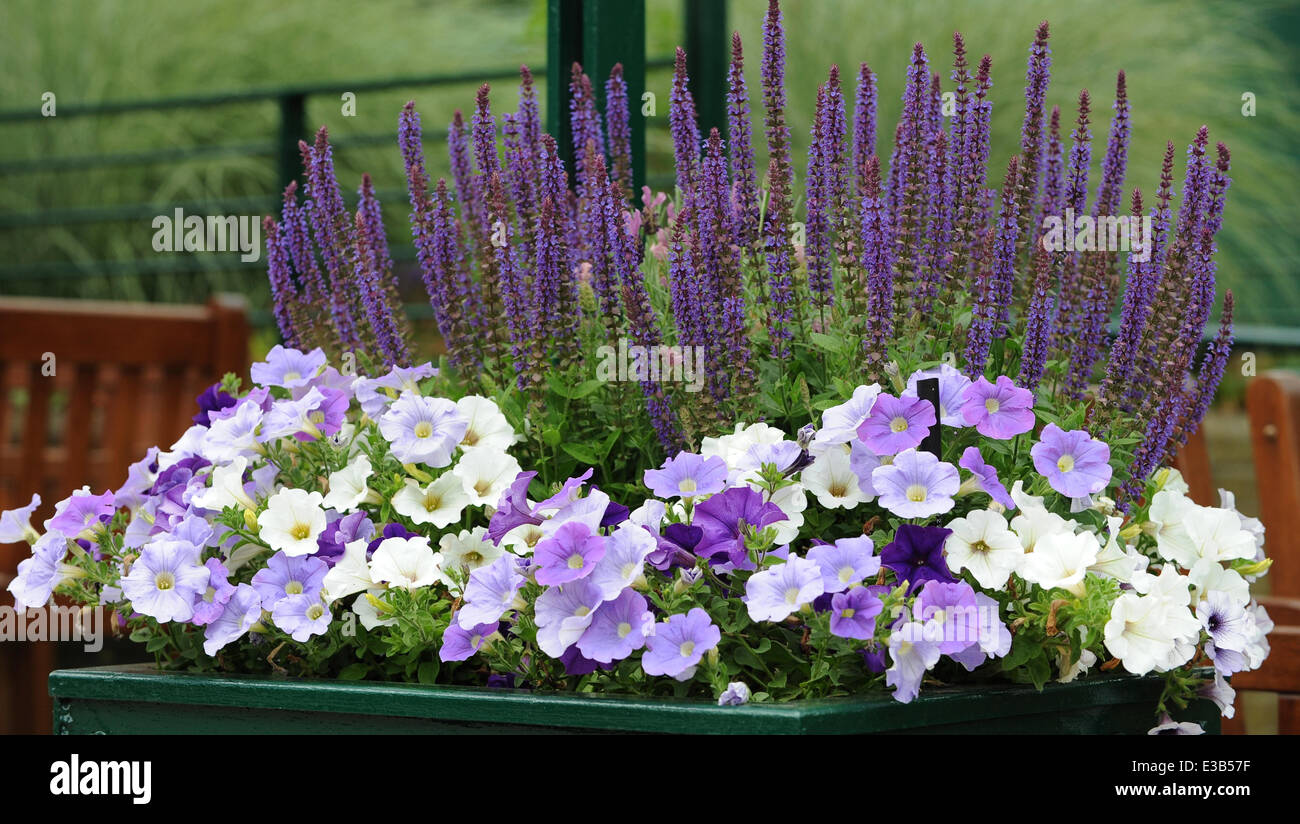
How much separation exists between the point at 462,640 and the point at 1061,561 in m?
0.59

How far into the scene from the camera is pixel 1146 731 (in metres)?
1.50

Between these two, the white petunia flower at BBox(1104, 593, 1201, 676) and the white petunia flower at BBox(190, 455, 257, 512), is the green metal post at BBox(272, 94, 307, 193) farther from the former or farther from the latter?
the white petunia flower at BBox(1104, 593, 1201, 676)

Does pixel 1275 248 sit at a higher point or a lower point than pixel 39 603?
higher

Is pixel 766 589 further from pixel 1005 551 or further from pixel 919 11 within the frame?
pixel 919 11

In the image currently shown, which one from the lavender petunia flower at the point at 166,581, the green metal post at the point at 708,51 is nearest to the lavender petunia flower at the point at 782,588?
the lavender petunia flower at the point at 166,581

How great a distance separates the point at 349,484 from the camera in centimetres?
156

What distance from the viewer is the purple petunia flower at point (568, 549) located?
1309 millimetres

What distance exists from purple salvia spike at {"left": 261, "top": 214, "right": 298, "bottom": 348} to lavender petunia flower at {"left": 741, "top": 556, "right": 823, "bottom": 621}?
33.9 inches

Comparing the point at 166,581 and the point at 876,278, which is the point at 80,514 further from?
the point at 876,278

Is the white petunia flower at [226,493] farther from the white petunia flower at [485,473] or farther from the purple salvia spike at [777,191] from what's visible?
the purple salvia spike at [777,191]

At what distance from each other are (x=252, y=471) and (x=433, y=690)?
52 centimetres

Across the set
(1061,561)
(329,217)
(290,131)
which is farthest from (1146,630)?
(290,131)

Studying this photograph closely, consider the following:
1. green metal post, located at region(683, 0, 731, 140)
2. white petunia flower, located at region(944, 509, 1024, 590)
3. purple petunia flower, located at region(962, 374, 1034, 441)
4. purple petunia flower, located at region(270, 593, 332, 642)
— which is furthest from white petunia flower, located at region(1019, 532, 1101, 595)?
green metal post, located at region(683, 0, 731, 140)
